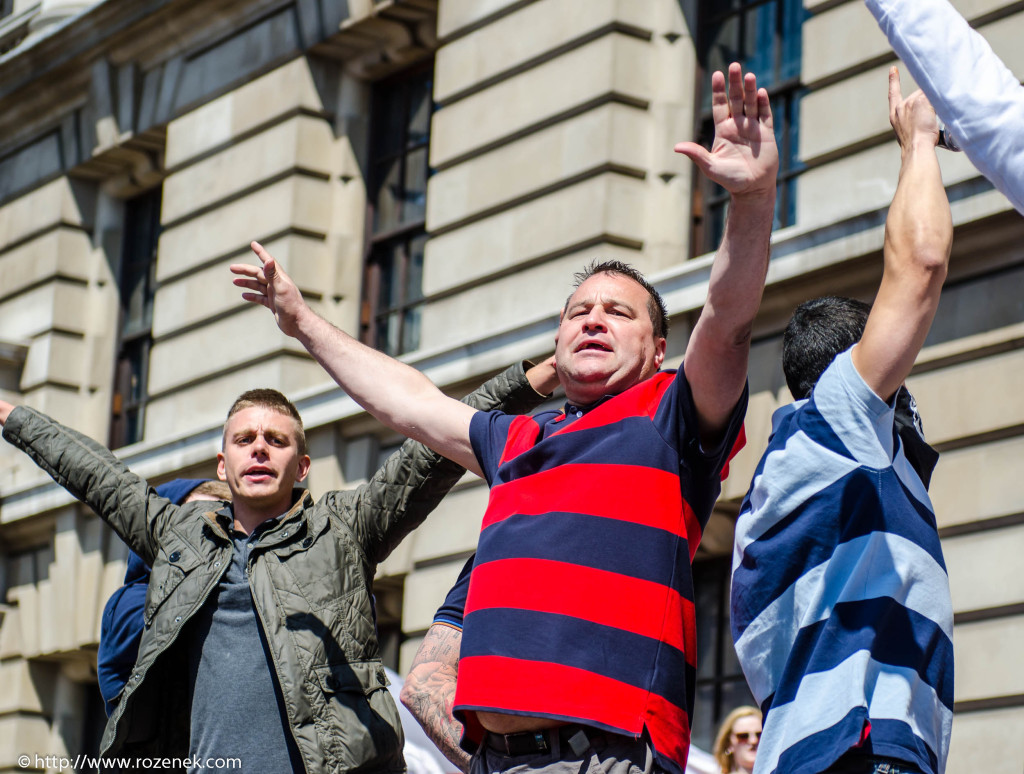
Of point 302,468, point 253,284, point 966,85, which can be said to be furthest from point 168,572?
point 966,85

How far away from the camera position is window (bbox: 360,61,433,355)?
12867 mm

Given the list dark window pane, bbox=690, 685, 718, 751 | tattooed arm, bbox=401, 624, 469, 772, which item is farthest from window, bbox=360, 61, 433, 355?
tattooed arm, bbox=401, 624, 469, 772

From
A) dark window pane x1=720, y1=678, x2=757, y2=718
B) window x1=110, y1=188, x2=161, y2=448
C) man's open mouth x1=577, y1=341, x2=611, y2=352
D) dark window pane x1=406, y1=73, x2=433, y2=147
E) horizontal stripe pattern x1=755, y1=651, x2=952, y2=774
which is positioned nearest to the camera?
horizontal stripe pattern x1=755, y1=651, x2=952, y2=774

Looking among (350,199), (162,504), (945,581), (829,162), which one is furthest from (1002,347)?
(350,199)

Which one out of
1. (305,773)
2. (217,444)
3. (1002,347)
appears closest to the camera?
(305,773)

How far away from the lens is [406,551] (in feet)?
36.8

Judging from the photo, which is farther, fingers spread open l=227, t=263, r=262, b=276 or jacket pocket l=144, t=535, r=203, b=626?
jacket pocket l=144, t=535, r=203, b=626

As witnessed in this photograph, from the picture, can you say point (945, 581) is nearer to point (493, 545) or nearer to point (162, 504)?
point (493, 545)

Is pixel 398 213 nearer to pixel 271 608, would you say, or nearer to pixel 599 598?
pixel 271 608

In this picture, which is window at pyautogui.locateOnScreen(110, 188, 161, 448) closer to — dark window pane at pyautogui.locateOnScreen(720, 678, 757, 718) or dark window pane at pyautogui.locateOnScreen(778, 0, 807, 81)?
dark window pane at pyautogui.locateOnScreen(778, 0, 807, 81)

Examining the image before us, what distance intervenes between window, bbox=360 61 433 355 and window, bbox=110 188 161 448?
3.24 m

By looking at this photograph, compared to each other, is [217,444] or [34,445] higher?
[217,444]

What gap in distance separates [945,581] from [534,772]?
1013 mm

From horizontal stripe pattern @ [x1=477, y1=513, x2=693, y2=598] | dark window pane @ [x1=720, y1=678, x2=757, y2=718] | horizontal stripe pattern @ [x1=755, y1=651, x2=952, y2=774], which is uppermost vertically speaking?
dark window pane @ [x1=720, y1=678, x2=757, y2=718]
